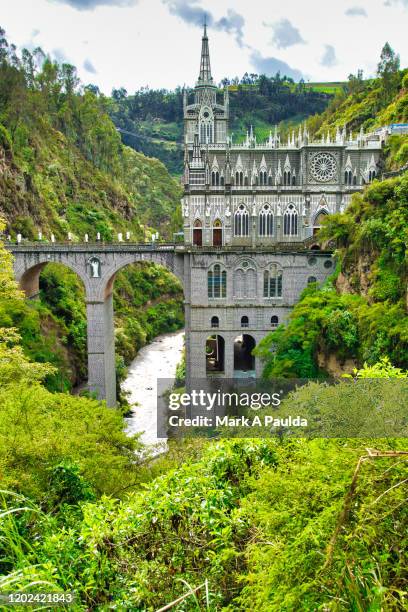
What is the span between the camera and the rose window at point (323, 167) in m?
44.7

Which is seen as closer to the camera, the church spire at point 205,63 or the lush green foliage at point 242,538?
the lush green foliage at point 242,538

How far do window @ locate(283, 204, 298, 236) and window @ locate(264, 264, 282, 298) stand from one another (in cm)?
734

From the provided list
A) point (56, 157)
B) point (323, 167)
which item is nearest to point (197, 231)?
point (323, 167)

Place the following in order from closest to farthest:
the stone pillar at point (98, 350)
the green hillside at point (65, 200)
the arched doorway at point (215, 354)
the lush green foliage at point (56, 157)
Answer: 1. the stone pillar at point (98, 350)
2. the arched doorway at point (215, 354)
3. the green hillside at point (65, 200)
4. the lush green foliage at point (56, 157)

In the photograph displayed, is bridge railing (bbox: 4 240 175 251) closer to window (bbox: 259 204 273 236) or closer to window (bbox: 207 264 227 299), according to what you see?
window (bbox: 207 264 227 299)

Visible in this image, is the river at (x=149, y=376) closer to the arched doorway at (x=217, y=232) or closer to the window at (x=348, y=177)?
the arched doorway at (x=217, y=232)

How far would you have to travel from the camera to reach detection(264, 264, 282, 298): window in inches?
1521

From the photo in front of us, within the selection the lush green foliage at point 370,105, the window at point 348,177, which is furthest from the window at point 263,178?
the lush green foliage at point 370,105

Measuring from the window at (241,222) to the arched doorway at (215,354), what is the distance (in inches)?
359

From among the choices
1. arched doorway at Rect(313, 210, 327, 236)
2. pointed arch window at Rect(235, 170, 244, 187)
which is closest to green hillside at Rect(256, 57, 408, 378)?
arched doorway at Rect(313, 210, 327, 236)

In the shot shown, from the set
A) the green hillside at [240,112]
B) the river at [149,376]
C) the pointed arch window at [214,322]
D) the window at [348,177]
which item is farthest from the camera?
the green hillside at [240,112]

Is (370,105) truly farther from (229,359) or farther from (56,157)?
(229,359)

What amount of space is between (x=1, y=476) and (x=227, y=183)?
1465 inches

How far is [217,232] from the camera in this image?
4434 cm
